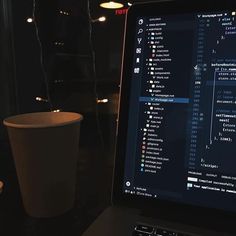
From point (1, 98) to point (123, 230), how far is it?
173 centimetres

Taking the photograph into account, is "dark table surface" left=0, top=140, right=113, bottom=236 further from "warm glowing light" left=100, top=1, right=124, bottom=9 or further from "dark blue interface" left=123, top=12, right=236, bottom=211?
"warm glowing light" left=100, top=1, right=124, bottom=9

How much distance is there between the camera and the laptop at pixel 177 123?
395mm

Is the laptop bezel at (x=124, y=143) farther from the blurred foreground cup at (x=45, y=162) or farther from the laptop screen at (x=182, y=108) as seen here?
the blurred foreground cup at (x=45, y=162)

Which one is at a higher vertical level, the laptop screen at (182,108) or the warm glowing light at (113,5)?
the warm glowing light at (113,5)

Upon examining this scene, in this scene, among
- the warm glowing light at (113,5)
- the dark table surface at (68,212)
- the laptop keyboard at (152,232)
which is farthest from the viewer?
the warm glowing light at (113,5)

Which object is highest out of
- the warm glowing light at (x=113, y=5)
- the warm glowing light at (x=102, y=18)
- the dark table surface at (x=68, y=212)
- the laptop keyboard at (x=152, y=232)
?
the warm glowing light at (x=113, y=5)

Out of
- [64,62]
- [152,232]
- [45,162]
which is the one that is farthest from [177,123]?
[64,62]

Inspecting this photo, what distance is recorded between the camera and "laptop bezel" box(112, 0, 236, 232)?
404 mm

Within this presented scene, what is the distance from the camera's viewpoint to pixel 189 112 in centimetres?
41

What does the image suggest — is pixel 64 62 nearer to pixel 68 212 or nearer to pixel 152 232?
pixel 68 212

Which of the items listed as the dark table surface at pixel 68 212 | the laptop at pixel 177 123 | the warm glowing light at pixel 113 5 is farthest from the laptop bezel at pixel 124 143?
the warm glowing light at pixel 113 5

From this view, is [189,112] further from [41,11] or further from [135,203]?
[41,11]

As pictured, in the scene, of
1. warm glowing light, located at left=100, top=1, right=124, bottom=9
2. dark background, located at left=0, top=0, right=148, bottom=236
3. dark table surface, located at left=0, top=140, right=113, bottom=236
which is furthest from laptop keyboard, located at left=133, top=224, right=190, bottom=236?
warm glowing light, located at left=100, top=1, right=124, bottom=9

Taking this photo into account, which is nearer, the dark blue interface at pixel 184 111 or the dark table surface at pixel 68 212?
the dark blue interface at pixel 184 111
